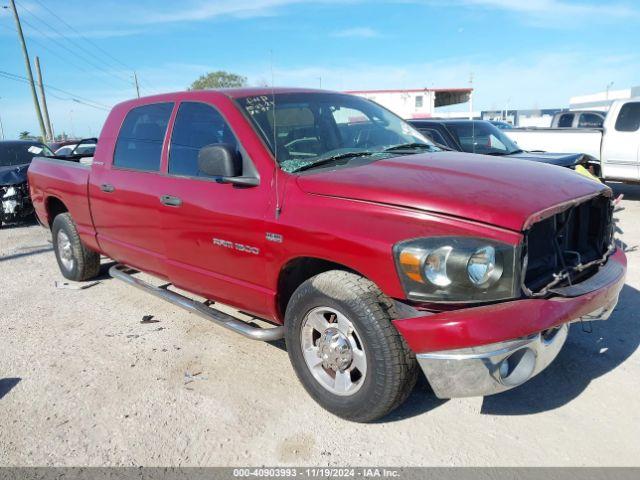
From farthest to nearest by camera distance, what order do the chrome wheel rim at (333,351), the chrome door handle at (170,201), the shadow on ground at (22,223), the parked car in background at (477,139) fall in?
the shadow on ground at (22,223), the parked car in background at (477,139), the chrome door handle at (170,201), the chrome wheel rim at (333,351)

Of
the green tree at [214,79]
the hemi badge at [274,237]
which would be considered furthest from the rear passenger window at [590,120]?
the green tree at [214,79]

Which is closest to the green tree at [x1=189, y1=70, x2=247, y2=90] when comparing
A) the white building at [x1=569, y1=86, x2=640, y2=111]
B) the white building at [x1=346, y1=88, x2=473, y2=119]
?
the white building at [x1=346, y1=88, x2=473, y2=119]

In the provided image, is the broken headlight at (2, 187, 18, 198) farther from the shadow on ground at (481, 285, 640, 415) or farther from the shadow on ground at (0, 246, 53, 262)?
the shadow on ground at (481, 285, 640, 415)

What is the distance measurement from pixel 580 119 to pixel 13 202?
1438cm

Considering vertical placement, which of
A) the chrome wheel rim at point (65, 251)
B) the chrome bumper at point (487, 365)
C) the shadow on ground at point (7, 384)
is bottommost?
the shadow on ground at point (7, 384)

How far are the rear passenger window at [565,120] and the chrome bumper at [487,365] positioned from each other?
1429 cm

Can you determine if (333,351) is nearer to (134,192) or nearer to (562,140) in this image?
(134,192)

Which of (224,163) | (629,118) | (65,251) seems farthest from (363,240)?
(629,118)

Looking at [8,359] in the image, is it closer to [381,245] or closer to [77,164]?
[77,164]

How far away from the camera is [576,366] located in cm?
345

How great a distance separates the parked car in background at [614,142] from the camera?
1017 centimetres

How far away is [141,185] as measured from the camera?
405 centimetres

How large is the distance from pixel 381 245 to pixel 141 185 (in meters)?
2.34

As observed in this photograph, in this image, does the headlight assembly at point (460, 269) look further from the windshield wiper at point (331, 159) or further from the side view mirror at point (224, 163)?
the side view mirror at point (224, 163)
